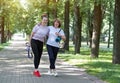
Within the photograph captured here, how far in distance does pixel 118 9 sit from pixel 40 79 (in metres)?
6.70

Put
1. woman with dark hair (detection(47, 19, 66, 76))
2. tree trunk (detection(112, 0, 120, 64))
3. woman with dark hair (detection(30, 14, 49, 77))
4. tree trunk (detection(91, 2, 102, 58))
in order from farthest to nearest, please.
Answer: tree trunk (detection(91, 2, 102, 58)) → tree trunk (detection(112, 0, 120, 64)) → woman with dark hair (detection(30, 14, 49, 77)) → woman with dark hair (detection(47, 19, 66, 76))

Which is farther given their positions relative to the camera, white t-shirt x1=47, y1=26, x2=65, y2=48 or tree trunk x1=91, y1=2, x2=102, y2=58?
tree trunk x1=91, y1=2, x2=102, y2=58

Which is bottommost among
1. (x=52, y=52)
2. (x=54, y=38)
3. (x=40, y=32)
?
(x=52, y=52)

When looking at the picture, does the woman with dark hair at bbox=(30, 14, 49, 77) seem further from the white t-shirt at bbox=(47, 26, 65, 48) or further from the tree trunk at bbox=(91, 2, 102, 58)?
the tree trunk at bbox=(91, 2, 102, 58)

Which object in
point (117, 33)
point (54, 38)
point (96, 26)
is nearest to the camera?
point (54, 38)

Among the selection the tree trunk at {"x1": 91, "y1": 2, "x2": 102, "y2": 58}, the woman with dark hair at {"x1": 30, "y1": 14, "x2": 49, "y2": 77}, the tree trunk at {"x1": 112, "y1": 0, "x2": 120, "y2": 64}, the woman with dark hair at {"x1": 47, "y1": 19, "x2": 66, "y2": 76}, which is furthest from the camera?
the tree trunk at {"x1": 91, "y1": 2, "x2": 102, "y2": 58}

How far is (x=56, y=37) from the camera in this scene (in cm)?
1268

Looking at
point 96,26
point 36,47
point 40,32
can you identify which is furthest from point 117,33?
point 36,47

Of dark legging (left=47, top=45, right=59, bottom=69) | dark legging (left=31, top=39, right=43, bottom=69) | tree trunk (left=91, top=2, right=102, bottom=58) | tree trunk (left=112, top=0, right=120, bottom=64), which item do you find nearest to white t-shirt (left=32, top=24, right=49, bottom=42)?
dark legging (left=31, top=39, right=43, bottom=69)

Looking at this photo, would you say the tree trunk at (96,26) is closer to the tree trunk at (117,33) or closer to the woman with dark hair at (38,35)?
the tree trunk at (117,33)

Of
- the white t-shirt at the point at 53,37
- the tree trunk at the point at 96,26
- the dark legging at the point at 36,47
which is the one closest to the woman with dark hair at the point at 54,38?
the white t-shirt at the point at 53,37

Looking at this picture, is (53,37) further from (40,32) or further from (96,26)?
(96,26)

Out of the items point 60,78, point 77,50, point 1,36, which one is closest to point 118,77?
point 60,78

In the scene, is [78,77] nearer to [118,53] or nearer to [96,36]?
[118,53]
